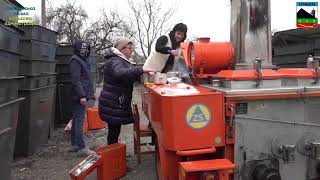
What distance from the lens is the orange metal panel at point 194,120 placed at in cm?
318

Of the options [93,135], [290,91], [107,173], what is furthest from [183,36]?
[93,135]

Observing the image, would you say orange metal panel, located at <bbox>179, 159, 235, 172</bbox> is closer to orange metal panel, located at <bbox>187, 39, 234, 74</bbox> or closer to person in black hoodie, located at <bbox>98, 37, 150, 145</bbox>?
orange metal panel, located at <bbox>187, 39, 234, 74</bbox>

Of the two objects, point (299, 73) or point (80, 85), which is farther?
point (80, 85)

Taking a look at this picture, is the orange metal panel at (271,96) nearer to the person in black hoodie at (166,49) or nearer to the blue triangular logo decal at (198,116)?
the blue triangular logo decal at (198,116)

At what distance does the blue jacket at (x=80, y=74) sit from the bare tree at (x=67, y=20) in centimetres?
2531

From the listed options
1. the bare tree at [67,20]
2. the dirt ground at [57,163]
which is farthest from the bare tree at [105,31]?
the dirt ground at [57,163]

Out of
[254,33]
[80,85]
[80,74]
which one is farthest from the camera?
[80,74]

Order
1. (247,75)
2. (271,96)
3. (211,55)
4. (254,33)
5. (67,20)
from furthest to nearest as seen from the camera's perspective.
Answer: (67,20)
(254,33)
(211,55)
(247,75)
(271,96)

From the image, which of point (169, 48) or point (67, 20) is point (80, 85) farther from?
point (67, 20)

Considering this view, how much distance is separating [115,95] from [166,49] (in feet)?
3.03

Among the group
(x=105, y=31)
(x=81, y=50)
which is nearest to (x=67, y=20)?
(x=105, y=31)

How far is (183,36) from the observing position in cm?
587

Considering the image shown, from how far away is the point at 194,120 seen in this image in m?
3.21

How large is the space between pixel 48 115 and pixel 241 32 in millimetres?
4418
